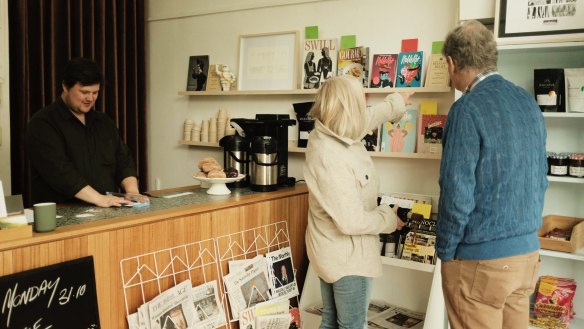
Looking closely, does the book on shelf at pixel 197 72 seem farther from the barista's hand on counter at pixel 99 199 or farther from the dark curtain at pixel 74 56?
the barista's hand on counter at pixel 99 199

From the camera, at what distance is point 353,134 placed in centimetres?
184

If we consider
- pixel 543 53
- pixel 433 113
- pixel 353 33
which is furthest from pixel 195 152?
pixel 543 53

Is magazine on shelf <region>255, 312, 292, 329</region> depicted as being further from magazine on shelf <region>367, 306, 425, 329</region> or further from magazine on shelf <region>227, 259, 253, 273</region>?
magazine on shelf <region>367, 306, 425, 329</region>

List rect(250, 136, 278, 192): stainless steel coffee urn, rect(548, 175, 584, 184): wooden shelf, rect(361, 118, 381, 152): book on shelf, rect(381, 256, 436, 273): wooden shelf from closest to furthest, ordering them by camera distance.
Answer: rect(548, 175, 584, 184): wooden shelf → rect(381, 256, 436, 273): wooden shelf → rect(250, 136, 278, 192): stainless steel coffee urn → rect(361, 118, 381, 152): book on shelf

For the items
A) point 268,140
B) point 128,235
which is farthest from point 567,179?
point 128,235

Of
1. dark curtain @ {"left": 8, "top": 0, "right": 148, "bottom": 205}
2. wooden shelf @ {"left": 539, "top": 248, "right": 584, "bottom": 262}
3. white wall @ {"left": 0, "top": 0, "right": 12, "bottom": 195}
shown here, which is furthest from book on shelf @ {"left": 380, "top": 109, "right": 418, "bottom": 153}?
white wall @ {"left": 0, "top": 0, "right": 12, "bottom": 195}

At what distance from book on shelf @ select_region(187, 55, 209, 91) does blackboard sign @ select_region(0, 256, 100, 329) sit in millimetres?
2163

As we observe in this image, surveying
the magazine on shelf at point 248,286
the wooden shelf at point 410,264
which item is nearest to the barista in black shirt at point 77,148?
the magazine on shelf at point 248,286

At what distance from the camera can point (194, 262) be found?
2.13m

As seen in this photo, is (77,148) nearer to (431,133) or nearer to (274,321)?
(274,321)

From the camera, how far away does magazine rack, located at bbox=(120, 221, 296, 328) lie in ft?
6.27

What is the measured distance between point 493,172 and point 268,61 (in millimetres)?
2061

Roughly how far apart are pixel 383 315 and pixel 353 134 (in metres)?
1.25

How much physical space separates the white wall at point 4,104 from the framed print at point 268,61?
1.47 metres
